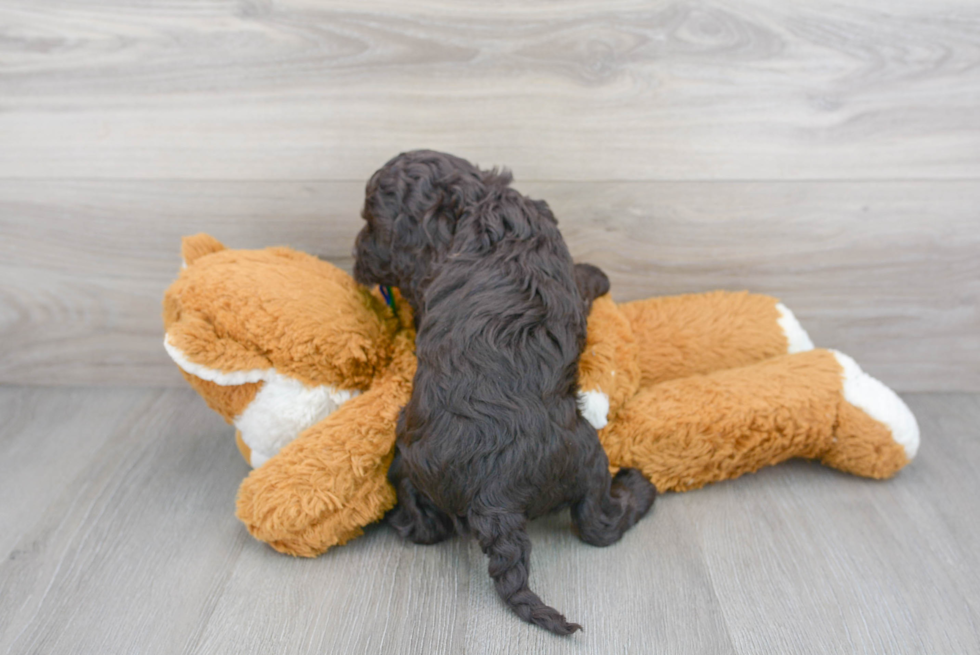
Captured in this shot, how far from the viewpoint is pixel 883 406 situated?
115 cm

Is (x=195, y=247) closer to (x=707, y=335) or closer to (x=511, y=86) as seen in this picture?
(x=511, y=86)

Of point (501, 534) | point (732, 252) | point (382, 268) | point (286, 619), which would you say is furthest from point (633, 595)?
point (732, 252)

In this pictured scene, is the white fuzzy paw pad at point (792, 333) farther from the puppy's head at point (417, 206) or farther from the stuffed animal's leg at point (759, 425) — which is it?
the puppy's head at point (417, 206)

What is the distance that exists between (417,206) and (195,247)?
42 cm

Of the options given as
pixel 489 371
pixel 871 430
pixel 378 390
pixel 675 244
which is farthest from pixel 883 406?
pixel 378 390

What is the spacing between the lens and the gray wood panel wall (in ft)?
4.06

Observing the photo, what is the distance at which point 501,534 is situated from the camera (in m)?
0.90

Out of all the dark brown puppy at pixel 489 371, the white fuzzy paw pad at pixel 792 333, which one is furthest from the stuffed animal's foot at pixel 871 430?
the dark brown puppy at pixel 489 371

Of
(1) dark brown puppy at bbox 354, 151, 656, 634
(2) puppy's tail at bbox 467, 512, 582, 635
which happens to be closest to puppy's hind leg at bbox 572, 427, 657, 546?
(1) dark brown puppy at bbox 354, 151, 656, 634

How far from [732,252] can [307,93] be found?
0.85 m

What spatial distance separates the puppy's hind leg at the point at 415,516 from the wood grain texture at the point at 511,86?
1.95 ft

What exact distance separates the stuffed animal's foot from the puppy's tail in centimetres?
59

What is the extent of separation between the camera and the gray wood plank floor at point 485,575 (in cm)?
90

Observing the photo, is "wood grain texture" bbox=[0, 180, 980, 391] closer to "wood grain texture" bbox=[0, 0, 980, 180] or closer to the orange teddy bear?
"wood grain texture" bbox=[0, 0, 980, 180]
